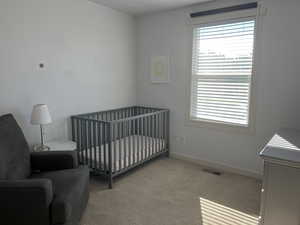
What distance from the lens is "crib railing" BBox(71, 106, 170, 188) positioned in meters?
2.87

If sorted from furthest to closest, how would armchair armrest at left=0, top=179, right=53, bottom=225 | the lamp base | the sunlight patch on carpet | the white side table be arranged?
the white side table
the lamp base
the sunlight patch on carpet
armchair armrest at left=0, top=179, right=53, bottom=225

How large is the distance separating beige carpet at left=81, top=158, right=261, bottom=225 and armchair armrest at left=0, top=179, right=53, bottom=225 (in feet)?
1.96

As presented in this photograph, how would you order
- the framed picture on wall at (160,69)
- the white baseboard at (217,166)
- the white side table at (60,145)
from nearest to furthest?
the white side table at (60,145) < the white baseboard at (217,166) < the framed picture on wall at (160,69)

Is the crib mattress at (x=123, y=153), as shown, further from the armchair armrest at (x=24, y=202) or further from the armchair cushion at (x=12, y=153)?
the armchair armrest at (x=24, y=202)

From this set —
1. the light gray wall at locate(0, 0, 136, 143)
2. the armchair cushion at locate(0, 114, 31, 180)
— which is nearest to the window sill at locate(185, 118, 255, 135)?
the light gray wall at locate(0, 0, 136, 143)

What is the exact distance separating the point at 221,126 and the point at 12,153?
2675 mm

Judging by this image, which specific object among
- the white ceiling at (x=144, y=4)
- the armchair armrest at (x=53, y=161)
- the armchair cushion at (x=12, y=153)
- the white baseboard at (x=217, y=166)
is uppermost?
the white ceiling at (x=144, y=4)

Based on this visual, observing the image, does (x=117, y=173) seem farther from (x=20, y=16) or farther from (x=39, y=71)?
(x=20, y=16)

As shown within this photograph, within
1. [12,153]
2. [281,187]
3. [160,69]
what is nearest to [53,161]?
[12,153]

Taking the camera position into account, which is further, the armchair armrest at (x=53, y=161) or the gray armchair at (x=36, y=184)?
the armchair armrest at (x=53, y=161)

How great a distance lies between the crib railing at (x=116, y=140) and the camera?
2.87 metres

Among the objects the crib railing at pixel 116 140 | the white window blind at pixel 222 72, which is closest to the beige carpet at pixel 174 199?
the crib railing at pixel 116 140

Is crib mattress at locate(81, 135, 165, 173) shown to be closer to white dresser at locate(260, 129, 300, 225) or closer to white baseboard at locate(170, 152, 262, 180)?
white baseboard at locate(170, 152, 262, 180)

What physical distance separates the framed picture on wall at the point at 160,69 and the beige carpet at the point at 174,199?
1533 mm
